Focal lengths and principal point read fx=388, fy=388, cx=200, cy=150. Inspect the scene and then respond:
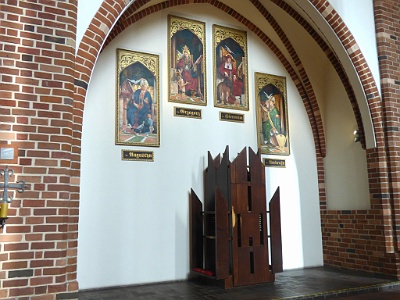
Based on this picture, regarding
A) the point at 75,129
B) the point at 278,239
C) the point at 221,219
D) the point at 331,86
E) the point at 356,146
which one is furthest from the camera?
the point at 331,86

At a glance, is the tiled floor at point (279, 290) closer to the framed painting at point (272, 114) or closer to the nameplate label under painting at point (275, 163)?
the nameplate label under painting at point (275, 163)

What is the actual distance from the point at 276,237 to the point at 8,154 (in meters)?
3.87

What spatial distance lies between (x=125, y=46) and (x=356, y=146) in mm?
4189

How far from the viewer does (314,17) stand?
5809mm

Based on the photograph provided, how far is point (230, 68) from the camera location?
677 cm

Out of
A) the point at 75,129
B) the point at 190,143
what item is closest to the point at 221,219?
the point at 190,143

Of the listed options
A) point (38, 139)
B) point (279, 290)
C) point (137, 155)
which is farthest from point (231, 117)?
point (38, 139)

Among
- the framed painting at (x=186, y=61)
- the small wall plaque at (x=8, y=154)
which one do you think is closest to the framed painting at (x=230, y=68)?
the framed painting at (x=186, y=61)

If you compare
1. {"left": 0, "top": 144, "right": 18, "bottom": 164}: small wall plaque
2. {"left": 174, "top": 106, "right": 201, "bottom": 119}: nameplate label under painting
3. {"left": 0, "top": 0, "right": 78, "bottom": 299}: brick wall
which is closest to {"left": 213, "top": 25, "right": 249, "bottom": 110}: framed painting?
{"left": 174, "top": 106, "right": 201, "bottom": 119}: nameplate label under painting

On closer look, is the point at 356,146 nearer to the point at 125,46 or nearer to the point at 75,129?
the point at 125,46

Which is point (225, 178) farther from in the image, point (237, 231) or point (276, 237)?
point (276, 237)

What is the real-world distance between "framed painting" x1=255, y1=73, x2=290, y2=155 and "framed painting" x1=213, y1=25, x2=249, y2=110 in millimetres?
325

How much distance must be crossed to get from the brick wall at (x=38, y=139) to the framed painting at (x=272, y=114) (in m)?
4.01

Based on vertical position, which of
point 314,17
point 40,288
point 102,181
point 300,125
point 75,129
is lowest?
point 40,288
